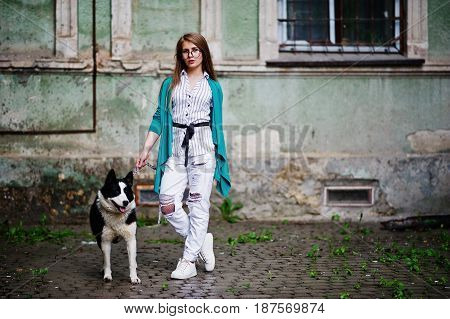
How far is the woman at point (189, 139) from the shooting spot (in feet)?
18.6

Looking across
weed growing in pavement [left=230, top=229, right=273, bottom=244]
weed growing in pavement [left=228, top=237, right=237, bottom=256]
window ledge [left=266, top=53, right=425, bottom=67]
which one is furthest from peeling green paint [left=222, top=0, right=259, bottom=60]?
weed growing in pavement [left=228, top=237, right=237, bottom=256]

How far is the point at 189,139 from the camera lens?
5.65 m

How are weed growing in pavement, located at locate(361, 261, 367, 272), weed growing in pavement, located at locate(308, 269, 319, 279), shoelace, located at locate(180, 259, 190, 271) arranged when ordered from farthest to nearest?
weed growing in pavement, located at locate(361, 261, 367, 272), weed growing in pavement, located at locate(308, 269, 319, 279), shoelace, located at locate(180, 259, 190, 271)

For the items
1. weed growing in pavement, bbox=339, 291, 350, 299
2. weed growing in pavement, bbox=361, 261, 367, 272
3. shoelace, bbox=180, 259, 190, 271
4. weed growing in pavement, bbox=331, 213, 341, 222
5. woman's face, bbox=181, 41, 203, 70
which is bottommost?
weed growing in pavement, bbox=339, 291, 350, 299

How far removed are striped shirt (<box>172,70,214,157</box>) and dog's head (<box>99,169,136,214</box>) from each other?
0.57m

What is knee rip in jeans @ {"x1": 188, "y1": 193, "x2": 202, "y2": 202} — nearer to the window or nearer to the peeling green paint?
the peeling green paint

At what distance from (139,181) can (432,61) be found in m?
4.42

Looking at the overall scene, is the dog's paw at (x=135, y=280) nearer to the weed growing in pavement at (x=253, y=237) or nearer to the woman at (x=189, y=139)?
the woman at (x=189, y=139)

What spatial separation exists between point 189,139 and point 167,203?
0.59 metres

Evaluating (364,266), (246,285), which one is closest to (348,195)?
(364,266)

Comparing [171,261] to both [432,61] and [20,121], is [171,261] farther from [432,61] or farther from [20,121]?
[432,61]

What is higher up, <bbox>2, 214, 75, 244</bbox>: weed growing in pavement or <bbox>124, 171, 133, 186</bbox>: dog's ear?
<bbox>124, 171, 133, 186</bbox>: dog's ear

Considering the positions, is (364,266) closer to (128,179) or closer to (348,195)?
(128,179)

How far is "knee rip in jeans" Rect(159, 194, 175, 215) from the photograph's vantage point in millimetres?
5672
